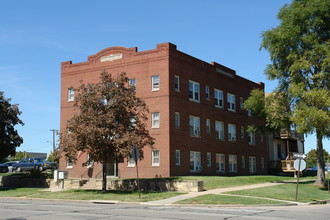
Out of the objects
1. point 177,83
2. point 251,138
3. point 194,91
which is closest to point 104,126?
point 177,83

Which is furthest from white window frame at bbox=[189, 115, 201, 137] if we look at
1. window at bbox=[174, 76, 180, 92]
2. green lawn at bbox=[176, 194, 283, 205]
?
green lawn at bbox=[176, 194, 283, 205]

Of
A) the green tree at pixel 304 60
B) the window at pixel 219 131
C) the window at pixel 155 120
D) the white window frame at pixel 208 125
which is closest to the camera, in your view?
the green tree at pixel 304 60

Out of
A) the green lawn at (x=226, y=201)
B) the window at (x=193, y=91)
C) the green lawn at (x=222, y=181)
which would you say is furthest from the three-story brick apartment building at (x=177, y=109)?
the green lawn at (x=226, y=201)

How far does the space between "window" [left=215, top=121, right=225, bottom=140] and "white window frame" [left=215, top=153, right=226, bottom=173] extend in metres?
1.73

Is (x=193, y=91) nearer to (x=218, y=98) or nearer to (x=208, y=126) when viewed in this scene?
(x=208, y=126)

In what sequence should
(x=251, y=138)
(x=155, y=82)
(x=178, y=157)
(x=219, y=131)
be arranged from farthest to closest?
(x=251, y=138) → (x=219, y=131) → (x=155, y=82) → (x=178, y=157)

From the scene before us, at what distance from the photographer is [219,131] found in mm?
40500

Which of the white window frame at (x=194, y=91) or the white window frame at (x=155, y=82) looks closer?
the white window frame at (x=155, y=82)

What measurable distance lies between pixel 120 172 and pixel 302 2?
784 inches

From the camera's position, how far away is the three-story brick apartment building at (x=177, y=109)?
1329 inches

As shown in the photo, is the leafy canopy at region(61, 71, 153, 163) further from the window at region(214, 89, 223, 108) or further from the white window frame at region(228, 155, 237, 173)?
the white window frame at region(228, 155, 237, 173)

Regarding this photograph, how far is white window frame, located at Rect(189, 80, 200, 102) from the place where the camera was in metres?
36.7

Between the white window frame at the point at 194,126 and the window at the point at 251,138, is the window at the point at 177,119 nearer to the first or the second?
the white window frame at the point at 194,126

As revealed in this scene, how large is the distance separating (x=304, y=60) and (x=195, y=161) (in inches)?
501
